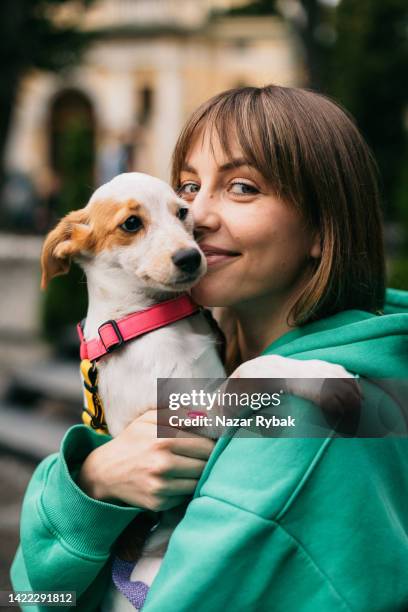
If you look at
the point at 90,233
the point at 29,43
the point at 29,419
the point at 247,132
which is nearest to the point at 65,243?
the point at 90,233

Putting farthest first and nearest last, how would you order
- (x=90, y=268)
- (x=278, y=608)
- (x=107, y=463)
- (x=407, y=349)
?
1. (x=90, y=268)
2. (x=107, y=463)
3. (x=407, y=349)
4. (x=278, y=608)

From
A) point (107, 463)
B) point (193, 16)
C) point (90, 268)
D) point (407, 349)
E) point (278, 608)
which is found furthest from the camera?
point (193, 16)

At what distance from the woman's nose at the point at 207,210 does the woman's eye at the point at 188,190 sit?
11 cm

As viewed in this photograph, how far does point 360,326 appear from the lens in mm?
1578

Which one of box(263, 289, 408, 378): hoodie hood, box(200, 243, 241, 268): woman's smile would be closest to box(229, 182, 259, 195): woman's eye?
box(200, 243, 241, 268): woman's smile

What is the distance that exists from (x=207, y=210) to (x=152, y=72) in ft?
93.8

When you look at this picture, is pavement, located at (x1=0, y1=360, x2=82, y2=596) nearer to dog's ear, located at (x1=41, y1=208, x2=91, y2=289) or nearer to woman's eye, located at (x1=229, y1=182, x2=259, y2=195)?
dog's ear, located at (x1=41, y1=208, x2=91, y2=289)

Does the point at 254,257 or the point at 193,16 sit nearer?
the point at 254,257

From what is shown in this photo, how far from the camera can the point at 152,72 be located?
28.9 m

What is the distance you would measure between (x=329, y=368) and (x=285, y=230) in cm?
39

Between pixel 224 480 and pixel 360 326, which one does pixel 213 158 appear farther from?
pixel 224 480

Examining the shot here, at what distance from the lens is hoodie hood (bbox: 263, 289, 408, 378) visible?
1.50 meters

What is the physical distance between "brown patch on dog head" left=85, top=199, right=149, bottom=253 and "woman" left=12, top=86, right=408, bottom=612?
0.16 metres

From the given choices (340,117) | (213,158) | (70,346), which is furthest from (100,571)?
(70,346)
